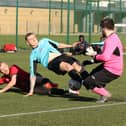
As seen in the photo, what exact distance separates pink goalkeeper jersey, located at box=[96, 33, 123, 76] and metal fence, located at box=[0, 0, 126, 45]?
71.2ft

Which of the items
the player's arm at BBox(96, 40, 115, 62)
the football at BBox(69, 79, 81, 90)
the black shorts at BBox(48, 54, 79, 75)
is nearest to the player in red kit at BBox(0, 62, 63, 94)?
the football at BBox(69, 79, 81, 90)

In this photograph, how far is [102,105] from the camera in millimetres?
10859

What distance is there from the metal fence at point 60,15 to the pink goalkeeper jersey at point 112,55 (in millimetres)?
21710

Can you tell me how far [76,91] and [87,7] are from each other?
83.1 ft

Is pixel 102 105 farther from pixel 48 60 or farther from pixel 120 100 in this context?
pixel 48 60

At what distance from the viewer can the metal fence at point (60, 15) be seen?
38938 mm

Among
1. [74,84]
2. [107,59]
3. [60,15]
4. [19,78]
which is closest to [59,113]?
[107,59]

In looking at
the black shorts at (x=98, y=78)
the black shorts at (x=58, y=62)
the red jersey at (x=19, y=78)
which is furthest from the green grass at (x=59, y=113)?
the black shorts at (x=58, y=62)

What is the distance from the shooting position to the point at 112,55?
11.0 meters

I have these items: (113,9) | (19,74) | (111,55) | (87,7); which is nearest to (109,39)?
(111,55)

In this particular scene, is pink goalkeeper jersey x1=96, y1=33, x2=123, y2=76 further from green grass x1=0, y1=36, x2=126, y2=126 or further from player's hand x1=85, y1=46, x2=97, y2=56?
green grass x1=0, y1=36, x2=126, y2=126

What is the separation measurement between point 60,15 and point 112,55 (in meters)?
34.6

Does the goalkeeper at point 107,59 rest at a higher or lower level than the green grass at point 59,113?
higher

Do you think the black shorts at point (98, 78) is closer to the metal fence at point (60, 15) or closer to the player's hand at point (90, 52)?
the player's hand at point (90, 52)
